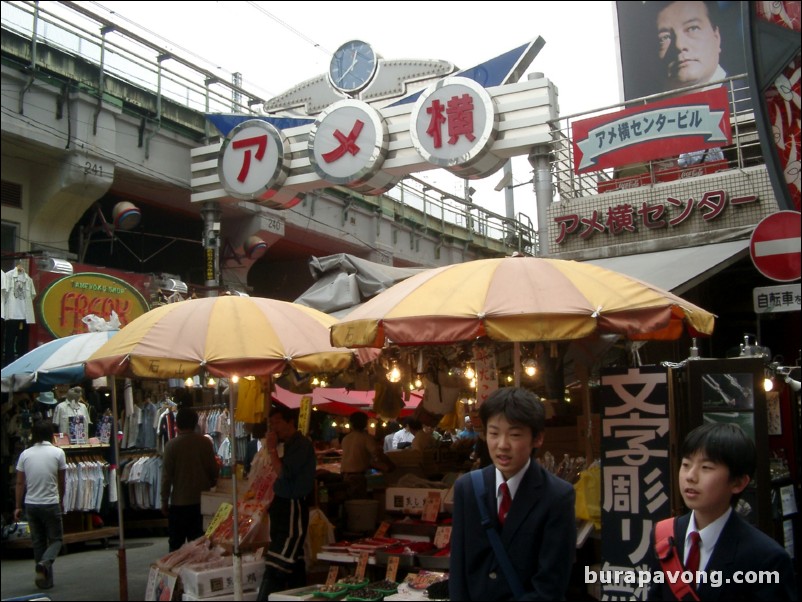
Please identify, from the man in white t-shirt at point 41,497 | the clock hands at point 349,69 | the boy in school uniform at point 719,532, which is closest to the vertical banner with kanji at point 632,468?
the boy in school uniform at point 719,532

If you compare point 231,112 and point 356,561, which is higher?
point 231,112

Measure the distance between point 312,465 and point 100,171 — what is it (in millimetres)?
8111

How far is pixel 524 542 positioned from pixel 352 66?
1253 centimetres

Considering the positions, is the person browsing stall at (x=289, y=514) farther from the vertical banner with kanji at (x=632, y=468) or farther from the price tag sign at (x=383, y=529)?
the vertical banner with kanji at (x=632, y=468)

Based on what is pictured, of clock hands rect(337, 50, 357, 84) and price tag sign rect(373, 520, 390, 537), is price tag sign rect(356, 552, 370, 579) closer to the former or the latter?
price tag sign rect(373, 520, 390, 537)

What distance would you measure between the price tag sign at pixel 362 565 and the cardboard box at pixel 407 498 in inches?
34.2

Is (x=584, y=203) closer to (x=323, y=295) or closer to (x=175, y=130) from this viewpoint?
(x=323, y=295)

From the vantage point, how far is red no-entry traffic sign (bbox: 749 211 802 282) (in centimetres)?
523

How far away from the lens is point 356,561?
6922 millimetres

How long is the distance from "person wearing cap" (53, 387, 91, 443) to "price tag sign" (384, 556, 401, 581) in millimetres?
7149

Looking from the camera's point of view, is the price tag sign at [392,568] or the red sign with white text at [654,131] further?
the red sign with white text at [654,131]

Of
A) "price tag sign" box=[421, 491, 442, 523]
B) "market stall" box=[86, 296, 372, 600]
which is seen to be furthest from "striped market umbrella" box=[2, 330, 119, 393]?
"price tag sign" box=[421, 491, 442, 523]

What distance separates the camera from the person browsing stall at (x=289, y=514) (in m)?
6.92

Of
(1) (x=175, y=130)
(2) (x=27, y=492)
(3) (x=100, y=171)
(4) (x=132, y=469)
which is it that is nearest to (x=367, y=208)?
(1) (x=175, y=130)
